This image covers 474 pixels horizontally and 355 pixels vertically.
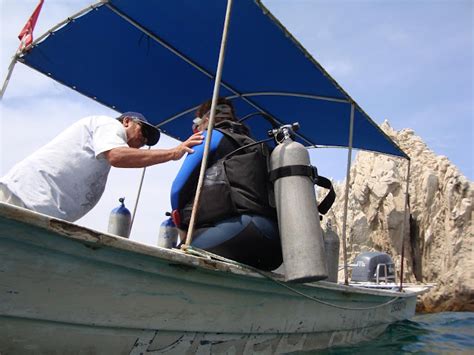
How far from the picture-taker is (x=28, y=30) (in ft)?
13.0

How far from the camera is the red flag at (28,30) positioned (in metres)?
3.70

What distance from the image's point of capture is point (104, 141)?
8.10 feet

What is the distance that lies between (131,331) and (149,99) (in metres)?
4.81

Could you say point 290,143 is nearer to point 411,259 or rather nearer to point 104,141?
point 104,141

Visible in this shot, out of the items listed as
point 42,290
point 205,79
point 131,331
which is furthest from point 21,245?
point 205,79

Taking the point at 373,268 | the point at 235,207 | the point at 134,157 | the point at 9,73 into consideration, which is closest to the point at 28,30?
the point at 9,73

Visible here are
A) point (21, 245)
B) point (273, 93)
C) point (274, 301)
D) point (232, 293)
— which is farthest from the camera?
point (273, 93)

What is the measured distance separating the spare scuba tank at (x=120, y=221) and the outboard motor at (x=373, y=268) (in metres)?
4.40

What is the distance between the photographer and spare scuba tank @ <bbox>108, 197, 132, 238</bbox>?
5.64 meters

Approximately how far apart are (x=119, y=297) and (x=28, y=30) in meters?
3.39

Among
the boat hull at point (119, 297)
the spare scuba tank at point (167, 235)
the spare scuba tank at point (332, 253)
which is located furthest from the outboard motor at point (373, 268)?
the boat hull at point (119, 297)

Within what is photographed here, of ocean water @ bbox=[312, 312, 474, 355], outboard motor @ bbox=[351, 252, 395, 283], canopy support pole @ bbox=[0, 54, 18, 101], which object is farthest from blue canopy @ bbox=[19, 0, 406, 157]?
ocean water @ bbox=[312, 312, 474, 355]

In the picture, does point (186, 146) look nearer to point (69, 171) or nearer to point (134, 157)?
point (134, 157)

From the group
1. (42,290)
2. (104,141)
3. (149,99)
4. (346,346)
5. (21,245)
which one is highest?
(149,99)
